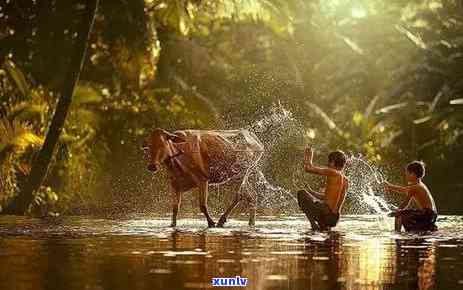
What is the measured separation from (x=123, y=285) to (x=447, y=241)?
7164 mm

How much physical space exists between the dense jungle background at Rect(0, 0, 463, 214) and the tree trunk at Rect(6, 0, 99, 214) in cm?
25

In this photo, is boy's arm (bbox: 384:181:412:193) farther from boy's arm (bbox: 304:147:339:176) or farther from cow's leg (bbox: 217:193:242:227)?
cow's leg (bbox: 217:193:242:227)

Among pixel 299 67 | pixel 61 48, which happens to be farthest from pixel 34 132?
pixel 299 67

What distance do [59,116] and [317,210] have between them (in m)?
7.77

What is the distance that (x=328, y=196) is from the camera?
1852 cm

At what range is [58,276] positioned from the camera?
11.8 meters

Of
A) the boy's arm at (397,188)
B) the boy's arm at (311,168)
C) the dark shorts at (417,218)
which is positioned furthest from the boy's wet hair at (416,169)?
the boy's arm at (311,168)

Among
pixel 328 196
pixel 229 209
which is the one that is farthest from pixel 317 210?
pixel 229 209

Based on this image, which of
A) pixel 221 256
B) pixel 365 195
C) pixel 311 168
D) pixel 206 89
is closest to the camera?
pixel 221 256

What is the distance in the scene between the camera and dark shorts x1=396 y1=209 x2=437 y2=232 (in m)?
18.7

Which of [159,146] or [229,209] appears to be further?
[229,209]

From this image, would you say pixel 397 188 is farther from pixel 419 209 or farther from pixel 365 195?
pixel 365 195

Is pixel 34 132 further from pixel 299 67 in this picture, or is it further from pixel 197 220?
pixel 299 67

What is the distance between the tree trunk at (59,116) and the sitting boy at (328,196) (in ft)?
24.4
